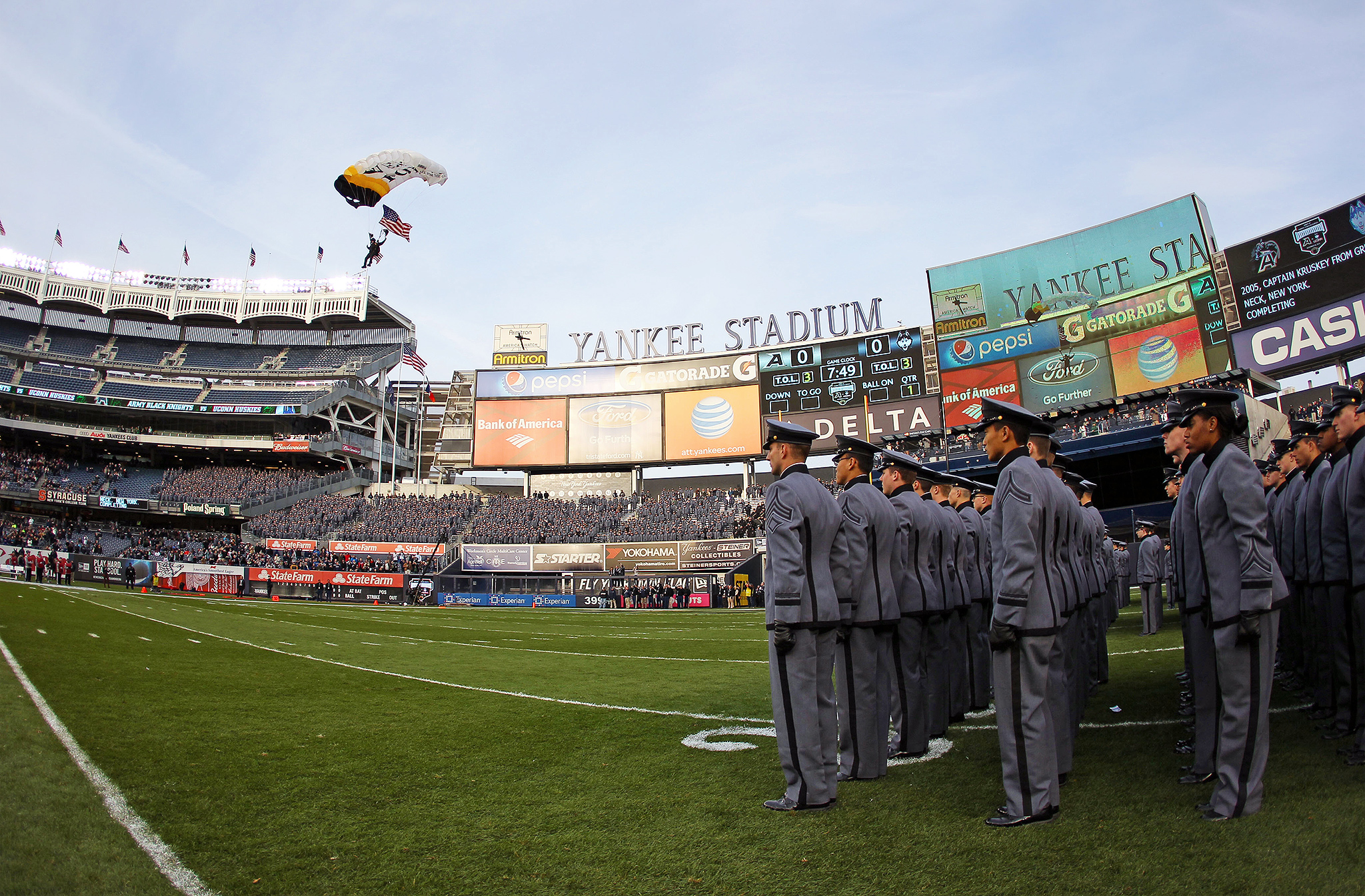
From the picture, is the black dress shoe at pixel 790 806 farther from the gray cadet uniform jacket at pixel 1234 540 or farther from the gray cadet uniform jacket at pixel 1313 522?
the gray cadet uniform jacket at pixel 1313 522

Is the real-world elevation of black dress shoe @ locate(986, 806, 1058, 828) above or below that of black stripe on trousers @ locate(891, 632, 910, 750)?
below

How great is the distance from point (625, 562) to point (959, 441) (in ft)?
63.0

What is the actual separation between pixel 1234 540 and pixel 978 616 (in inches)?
143

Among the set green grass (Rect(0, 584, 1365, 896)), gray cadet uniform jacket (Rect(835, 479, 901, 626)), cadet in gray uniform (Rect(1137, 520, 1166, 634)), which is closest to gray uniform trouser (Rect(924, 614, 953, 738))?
green grass (Rect(0, 584, 1365, 896))

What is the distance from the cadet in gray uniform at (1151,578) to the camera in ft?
43.0

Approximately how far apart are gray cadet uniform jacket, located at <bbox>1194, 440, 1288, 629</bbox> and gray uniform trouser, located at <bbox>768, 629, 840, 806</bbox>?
2240 mm

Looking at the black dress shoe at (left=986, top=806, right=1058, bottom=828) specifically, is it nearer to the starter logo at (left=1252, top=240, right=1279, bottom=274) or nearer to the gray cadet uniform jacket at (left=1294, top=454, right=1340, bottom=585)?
the gray cadet uniform jacket at (left=1294, top=454, right=1340, bottom=585)

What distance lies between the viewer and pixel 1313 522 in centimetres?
579

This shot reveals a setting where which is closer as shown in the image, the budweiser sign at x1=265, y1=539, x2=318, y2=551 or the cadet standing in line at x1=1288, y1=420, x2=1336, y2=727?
the cadet standing in line at x1=1288, y1=420, x2=1336, y2=727

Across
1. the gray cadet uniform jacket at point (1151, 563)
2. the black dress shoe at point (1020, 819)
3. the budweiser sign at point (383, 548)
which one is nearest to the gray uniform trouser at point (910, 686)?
the black dress shoe at point (1020, 819)

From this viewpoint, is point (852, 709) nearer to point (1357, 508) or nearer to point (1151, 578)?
point (1357, 508)

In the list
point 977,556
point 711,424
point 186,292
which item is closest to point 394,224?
point 711,424

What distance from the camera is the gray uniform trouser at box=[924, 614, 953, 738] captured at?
6207 millimetres

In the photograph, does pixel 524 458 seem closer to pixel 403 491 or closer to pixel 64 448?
pixel 403 491
